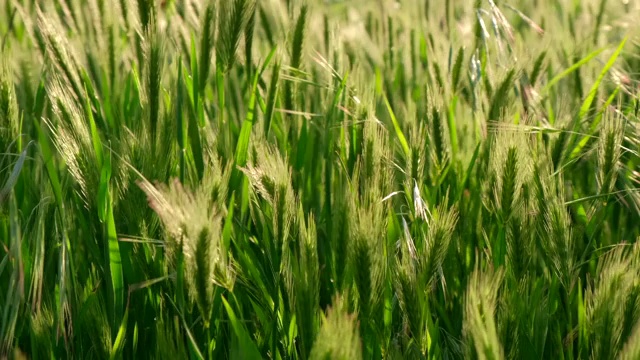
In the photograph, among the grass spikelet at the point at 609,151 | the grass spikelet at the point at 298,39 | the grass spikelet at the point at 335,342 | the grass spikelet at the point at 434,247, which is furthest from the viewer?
the grass spikelet at the point at 298,39

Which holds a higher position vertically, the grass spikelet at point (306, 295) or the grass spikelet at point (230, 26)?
the grass spikelet at point (230, 26)

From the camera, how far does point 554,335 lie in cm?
114

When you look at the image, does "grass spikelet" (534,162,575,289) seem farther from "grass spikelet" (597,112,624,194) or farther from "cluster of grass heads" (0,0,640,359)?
"grass spikelet" (597,112,624,194)

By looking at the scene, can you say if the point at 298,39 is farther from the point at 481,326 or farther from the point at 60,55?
the point at 481,326

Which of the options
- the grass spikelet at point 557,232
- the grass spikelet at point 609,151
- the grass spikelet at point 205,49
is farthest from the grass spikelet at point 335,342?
the grass spikelet at point 205,49

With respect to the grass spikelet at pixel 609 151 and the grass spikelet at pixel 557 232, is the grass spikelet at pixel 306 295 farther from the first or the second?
the grass spikelet at pixel 609 151

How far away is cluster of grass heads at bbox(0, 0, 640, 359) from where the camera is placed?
95 centimetres

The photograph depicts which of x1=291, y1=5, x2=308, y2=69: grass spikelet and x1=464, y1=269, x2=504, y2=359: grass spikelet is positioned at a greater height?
x1=291, y1=5, x2=308, y2=69: grass spikelet

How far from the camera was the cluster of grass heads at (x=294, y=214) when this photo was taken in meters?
0.95

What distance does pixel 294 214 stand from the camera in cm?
104

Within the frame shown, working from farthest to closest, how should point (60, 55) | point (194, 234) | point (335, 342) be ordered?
point (60, 55) → point (194, 234) → point (335, 342)

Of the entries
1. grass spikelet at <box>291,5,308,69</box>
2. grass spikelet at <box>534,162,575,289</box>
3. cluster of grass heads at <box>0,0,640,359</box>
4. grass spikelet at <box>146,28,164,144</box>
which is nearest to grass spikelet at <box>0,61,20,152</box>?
cluster of grass heads at <box>0,0,640,359</box>

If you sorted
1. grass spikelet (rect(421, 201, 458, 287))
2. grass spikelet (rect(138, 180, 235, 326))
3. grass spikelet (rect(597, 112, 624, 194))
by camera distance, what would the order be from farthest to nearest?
grass spikelet (rect(597, 112, 624, 194)) → grass spikelet (rect(421, 201, 458, 287)) → grass spikelet (rect(138, 180, 235, 326))

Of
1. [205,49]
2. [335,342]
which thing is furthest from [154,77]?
[335,342]
